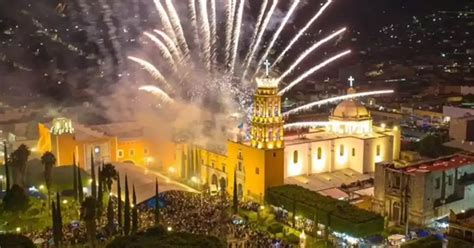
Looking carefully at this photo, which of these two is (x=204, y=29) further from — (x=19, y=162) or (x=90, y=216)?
(x=90, y=216)

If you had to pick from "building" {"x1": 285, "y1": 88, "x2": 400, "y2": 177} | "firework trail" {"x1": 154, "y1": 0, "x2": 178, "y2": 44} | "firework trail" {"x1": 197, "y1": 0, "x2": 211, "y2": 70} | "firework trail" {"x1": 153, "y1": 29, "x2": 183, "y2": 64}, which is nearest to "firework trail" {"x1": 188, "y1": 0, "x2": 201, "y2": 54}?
"firework trail" {"x1": 197, "y1": 0, "x2": 211, "y2": 70}

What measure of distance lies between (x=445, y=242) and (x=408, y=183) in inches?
193

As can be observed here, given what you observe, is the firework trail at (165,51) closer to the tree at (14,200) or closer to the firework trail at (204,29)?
the firework trail at (204,29)

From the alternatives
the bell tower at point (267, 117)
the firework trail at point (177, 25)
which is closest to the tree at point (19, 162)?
the firework trail at point (177, 25)

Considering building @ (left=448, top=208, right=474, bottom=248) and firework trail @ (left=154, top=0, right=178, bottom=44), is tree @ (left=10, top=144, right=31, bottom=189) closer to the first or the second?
firework trail @ (left=154, top=0, right=178, bottom=44)

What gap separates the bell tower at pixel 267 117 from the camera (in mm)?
34719

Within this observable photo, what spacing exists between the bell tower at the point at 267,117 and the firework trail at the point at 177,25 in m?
5.84

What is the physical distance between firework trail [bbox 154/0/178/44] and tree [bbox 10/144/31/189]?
34.8ft

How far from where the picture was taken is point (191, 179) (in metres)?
39.5

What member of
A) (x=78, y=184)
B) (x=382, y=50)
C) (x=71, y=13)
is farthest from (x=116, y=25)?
(x=382, y=50)

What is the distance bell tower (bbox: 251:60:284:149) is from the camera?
114 feet

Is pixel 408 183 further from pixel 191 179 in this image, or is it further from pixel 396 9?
pixel 396 9

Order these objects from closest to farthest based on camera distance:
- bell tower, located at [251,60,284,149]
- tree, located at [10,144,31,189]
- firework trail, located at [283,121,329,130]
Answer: tree, located at [10,144,31,189], bell tower, located at [251,60,284,149], firework trail, located at [283,121,329,130]

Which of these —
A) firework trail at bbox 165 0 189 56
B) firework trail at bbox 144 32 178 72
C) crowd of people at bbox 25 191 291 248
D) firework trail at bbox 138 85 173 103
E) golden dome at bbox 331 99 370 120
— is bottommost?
crowd of people at bbox 25 191 291 248
